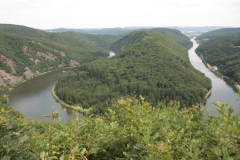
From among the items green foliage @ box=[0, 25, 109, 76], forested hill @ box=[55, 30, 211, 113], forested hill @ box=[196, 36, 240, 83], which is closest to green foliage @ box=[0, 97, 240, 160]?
forested hill @ box=[55, 30, 211, 113]

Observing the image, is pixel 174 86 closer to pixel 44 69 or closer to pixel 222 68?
pixel 222 68

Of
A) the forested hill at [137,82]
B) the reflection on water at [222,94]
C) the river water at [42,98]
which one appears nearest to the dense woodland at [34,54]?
the river water at [42,98]

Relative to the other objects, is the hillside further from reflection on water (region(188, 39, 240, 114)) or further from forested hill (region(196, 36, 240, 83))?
reflection on water (region(188, 39, 240, 114))

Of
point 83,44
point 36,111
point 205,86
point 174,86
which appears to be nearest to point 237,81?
point 205,86

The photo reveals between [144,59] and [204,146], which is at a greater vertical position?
[204,146]

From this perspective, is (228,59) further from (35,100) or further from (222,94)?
(35,100)

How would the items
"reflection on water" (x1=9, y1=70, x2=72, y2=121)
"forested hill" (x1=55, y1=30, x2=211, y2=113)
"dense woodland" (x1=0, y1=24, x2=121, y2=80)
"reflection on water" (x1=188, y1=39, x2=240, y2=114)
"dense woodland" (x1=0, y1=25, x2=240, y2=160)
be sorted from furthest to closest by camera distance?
"dense woodland" (x1=0, y1=24, x2=121, y2=80) → "forested hill" (x1=55, y1=30, x2=211, y2=113) → "reflection on water" (x1=188, y1=39, x2=240, y2=114) → "reflection on water" (x1=9, y1=70, x2=72, y2=121) → "dense woodland" (x1=0, y1=25, x2=240, y2=160)

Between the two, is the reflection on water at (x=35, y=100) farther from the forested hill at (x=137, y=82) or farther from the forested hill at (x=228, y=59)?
the forested hill at (x=228, y=59)
